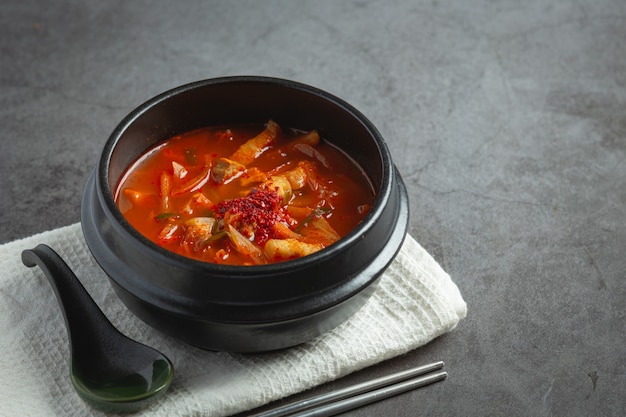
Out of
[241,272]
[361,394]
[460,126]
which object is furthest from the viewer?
[460,126]

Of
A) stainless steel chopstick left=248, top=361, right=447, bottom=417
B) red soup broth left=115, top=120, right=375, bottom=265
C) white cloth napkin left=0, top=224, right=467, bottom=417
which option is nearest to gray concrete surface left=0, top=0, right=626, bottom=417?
stainless steel chopstick left=248, top=361, right=447, bottom=417

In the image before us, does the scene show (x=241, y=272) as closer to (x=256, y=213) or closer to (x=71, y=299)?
(x=256, y=213)

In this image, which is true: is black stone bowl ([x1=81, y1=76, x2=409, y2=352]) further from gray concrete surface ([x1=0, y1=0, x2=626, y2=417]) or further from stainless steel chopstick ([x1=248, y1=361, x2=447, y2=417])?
gray concrete surface ([x1=0, y1=0, x2=626, y2=417])

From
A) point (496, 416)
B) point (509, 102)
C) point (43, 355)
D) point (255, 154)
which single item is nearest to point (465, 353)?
point (496, 416)

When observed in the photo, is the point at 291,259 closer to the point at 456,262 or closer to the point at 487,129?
the point at 456,262

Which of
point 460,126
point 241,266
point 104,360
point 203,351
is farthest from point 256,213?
point 460,126

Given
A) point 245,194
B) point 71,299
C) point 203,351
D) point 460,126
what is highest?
point 245,194
